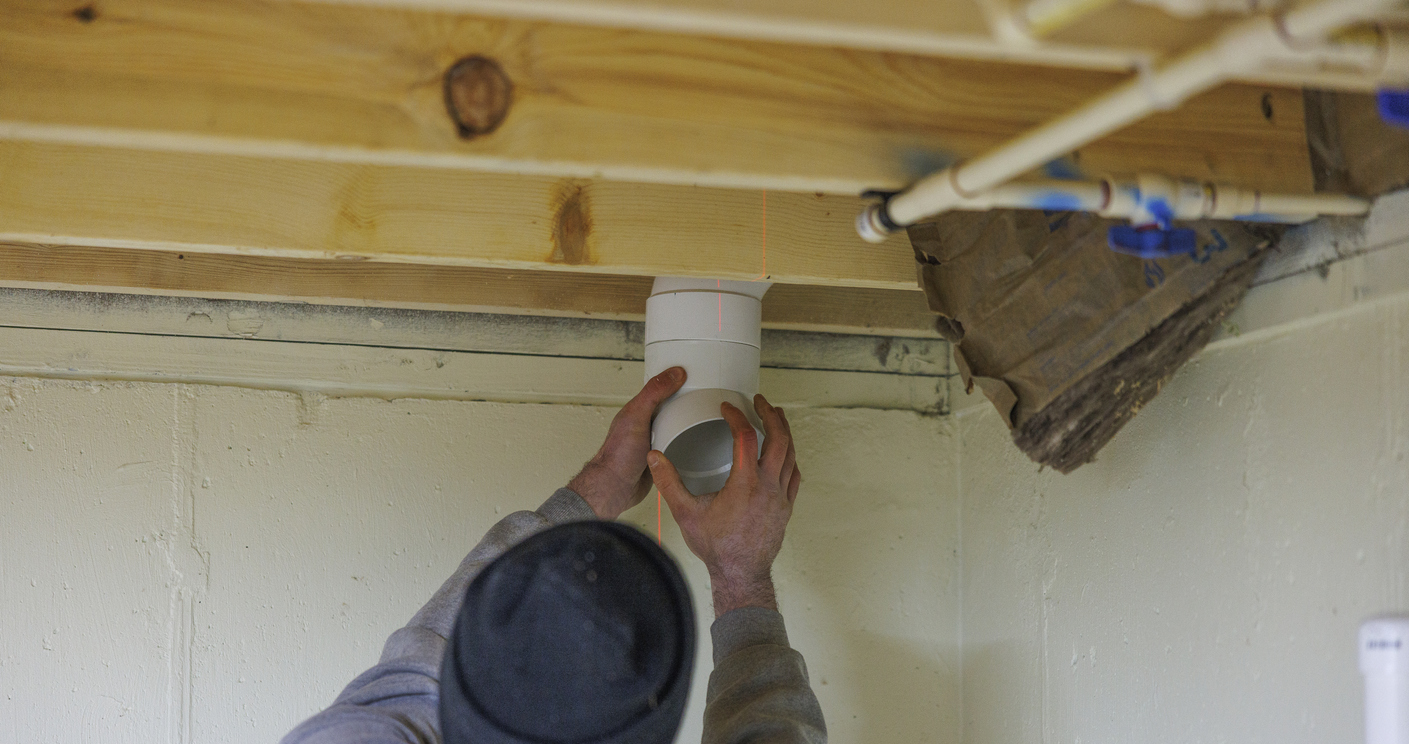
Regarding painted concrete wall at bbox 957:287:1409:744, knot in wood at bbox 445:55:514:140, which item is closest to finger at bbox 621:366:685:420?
painted concrete wall at bbox 957:287:1409:744

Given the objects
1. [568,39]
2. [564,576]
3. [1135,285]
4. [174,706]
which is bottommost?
[174,706]

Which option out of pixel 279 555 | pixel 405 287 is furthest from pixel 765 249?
pixel 279 555

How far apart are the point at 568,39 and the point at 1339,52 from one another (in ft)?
1.61

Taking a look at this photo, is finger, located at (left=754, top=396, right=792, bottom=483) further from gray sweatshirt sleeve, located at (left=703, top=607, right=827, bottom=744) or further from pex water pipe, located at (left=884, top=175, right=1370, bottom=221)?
pex water pipe, located at (left=884, top=175, right=1370, bottom=221)

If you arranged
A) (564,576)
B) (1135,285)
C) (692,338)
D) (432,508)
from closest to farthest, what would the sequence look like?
(1135,285) → (564,576) → (692,338) → (432,508)

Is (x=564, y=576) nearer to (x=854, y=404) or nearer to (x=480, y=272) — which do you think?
(x=480, y=272)

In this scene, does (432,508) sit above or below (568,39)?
below

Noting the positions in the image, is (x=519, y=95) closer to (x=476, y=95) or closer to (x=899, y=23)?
(x=476, y=95)

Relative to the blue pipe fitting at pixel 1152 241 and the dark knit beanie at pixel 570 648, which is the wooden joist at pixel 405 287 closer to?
the dark knit beanie at pixel 570 648

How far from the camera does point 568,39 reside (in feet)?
2.33

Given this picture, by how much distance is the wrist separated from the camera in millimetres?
1248

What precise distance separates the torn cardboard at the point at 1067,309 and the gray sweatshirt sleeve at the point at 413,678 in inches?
23.3

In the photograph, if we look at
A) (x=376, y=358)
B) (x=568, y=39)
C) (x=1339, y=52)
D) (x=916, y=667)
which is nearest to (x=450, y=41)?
(x=568, y=39)

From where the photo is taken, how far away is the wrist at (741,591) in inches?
49.1
